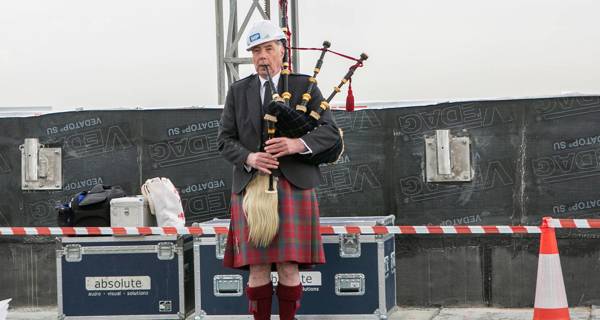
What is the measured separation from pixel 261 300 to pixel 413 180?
2.29 meters

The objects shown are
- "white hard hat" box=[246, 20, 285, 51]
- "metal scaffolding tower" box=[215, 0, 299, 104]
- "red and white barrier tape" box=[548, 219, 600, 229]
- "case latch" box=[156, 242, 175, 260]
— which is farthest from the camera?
"metal scaffolding tower" box=[215, 0, 299, 104]

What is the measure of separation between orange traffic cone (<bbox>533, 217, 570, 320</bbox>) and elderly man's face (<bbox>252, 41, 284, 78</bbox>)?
1975 millimetres

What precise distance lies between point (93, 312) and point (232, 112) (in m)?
2.02

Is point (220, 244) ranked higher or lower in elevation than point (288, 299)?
higher

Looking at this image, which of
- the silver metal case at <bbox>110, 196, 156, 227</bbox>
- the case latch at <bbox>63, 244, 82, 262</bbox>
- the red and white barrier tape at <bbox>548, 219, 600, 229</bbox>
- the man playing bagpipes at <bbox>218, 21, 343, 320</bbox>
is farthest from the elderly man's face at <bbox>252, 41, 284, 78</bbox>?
the red and white barrier tape at <bbox>548, 219, 600, 229</bbox>

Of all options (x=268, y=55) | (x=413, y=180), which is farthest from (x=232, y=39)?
(x=268, y=55)

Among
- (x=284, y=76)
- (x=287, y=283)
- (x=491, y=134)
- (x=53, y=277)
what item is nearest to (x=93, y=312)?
(x=53, y=277)

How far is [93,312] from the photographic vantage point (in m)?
6.61

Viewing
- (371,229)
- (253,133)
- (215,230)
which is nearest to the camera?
(253,133)

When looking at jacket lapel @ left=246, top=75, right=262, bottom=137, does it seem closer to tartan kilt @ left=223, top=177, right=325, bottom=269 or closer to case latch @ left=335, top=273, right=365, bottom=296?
tartan kilt @ left=223, top=177, right=325, bottom=269

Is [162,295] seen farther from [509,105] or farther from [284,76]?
[509,105]

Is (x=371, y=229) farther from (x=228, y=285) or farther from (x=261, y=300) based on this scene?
(x=261, y=300)

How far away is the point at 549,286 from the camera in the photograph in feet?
19.6

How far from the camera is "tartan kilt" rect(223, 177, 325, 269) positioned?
525 cm
